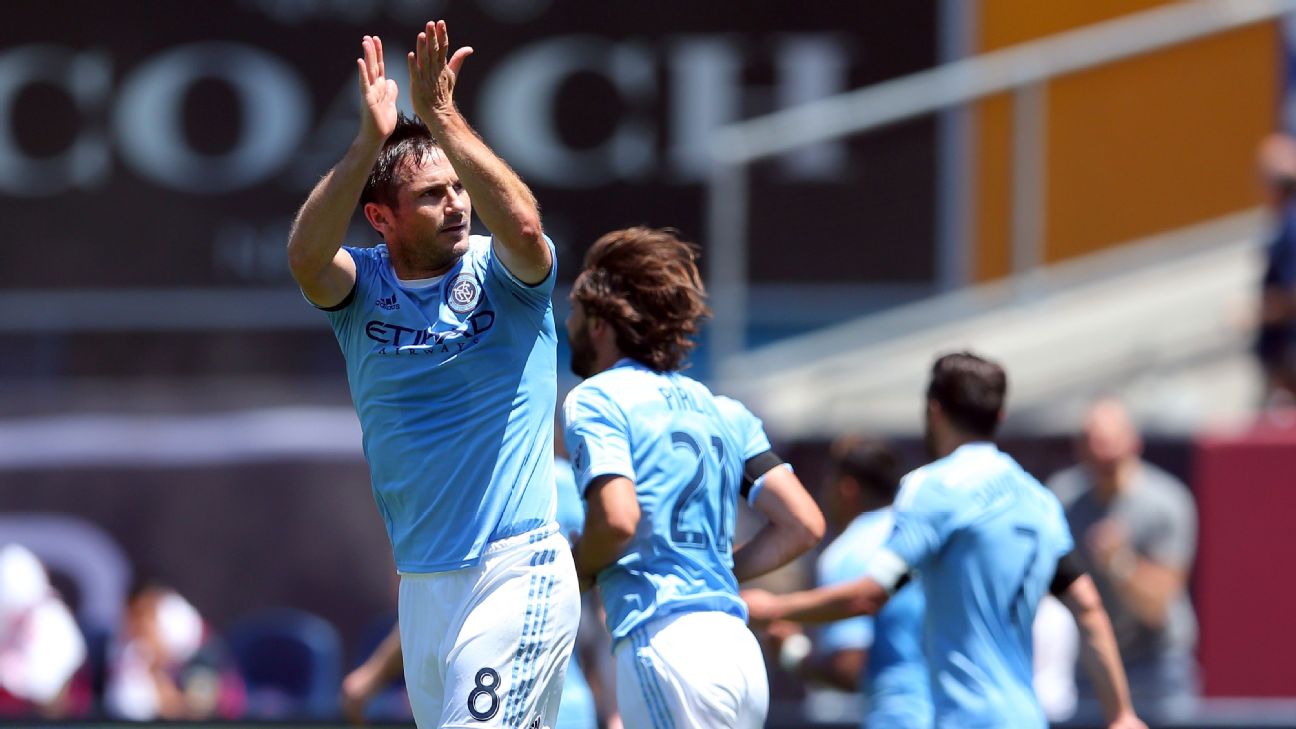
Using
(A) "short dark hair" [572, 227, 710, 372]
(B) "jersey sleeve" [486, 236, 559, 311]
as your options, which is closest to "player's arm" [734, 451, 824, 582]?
(A) "short dark hair" [572, 227, 710, 372]

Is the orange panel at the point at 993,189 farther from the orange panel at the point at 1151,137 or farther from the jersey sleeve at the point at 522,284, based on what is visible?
the jersey sleeve at the point at 522,284

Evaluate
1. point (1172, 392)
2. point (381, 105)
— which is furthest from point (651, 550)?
point (1172, 392)

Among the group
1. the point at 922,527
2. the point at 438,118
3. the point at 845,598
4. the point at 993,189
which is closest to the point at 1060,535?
the point at 922,527

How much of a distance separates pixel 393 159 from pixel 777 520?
134cm

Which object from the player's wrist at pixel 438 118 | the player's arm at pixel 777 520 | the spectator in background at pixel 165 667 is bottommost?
the spectator in background at pixel 165 667

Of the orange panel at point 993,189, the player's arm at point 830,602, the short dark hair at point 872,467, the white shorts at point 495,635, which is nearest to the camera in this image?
the white shorts at point 495,635

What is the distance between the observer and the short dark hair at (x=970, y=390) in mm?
5113

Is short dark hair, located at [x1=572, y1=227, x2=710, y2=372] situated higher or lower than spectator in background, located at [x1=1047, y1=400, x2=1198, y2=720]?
higher

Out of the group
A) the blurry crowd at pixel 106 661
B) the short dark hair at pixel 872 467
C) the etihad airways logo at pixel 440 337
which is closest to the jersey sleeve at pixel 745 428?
the etihad airways logo at pixel 440 337

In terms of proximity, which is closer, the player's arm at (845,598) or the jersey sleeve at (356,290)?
the jersey sleeve at (356,290)

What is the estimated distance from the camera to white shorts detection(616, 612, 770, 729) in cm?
440

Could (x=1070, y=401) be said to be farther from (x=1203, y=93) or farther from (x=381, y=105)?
(x=381, y=105)

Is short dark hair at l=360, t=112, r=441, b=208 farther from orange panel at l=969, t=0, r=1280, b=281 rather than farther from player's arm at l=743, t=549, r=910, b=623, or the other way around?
orange panel at l=969, t=0, r=1280, b=281

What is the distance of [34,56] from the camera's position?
1302 cm
